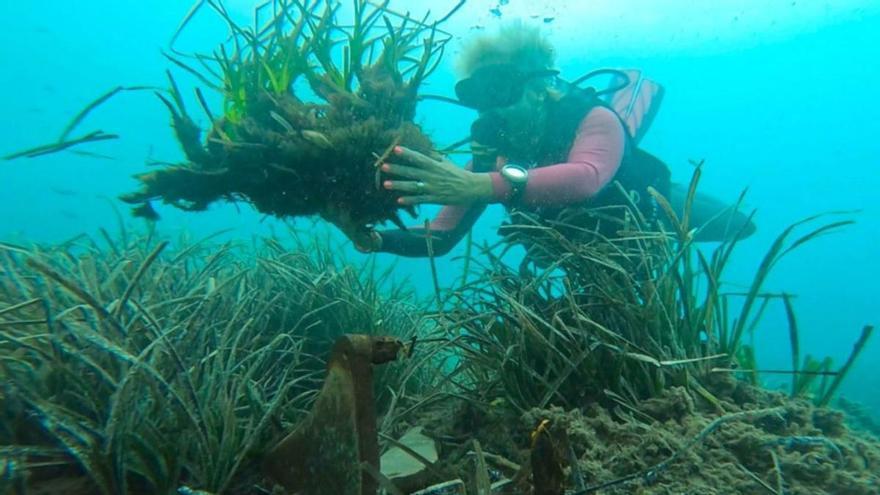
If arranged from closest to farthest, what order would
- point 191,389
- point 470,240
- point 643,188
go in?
point 191,389, point 470,240, point 643,188

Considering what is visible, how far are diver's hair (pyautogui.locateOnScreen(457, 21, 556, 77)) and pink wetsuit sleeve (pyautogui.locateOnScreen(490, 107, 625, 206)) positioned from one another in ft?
2.02

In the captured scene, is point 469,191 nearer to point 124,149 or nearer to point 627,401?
point 627,401

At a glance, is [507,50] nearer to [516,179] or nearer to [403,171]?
[516,179]

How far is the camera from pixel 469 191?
101 inches

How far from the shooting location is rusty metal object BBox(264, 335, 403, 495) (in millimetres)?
1241

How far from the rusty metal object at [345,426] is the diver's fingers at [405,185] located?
1.15 metres

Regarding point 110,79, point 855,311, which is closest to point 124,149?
point 110,79

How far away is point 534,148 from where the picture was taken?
352cm

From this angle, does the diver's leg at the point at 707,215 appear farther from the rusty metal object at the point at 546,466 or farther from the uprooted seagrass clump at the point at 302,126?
the rusty metal object at the point at 546,466

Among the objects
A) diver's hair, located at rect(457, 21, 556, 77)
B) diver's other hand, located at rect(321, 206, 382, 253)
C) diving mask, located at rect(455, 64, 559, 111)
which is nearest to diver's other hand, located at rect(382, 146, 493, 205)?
diver's other hand, located at rect(321, 206, 382, 253)

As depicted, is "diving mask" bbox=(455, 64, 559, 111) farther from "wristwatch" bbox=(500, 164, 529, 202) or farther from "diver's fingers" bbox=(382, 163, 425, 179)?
"diver's fingers" bbox=(382, 163, 425, 179)

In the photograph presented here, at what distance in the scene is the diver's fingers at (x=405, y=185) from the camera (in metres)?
2.32

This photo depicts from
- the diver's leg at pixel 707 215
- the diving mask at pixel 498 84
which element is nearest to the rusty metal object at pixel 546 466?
the diving mask at pixel 498 84

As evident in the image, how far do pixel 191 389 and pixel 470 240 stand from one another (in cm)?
220
